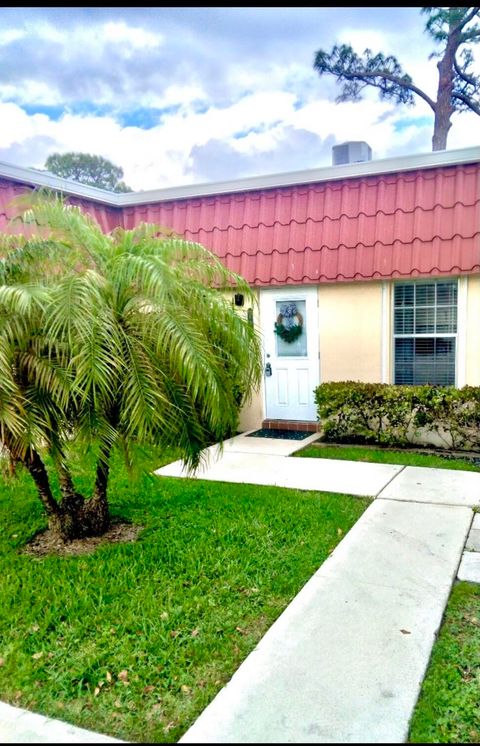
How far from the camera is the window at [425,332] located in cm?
652

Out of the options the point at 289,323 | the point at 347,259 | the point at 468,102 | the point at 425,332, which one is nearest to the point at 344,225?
the point at 347,259

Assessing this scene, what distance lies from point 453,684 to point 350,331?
5225mm

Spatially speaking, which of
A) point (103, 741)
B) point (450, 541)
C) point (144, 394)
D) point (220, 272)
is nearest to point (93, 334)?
point (144, 394)

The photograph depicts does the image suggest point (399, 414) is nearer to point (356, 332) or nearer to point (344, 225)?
point (356, 332)

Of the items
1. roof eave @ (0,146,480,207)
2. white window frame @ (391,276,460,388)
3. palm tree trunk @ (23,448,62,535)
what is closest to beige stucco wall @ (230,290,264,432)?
white window frame @ (391,276,460,388)

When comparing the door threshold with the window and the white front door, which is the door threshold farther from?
the window

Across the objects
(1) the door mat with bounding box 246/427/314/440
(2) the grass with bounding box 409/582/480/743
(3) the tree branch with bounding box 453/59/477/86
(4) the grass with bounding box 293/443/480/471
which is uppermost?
(3) the tree branch with bounding box 453/59/477/86

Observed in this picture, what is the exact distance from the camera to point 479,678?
7.62 ft

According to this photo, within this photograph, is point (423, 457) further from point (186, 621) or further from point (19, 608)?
point (19, 608)

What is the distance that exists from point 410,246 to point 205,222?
3025mm

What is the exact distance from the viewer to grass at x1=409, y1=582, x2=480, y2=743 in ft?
6.57

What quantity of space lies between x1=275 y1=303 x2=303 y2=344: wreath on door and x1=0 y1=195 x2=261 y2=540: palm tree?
12.1ft

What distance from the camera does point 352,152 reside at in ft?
23.4

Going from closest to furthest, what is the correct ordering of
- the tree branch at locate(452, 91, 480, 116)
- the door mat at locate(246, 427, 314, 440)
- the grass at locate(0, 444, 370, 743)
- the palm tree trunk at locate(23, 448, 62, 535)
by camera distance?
the grass at locate(0, 444, 370, 743) → the palm tree trunk at locate(23, 448, 62, 535) → the door mat at locate(246, 427, 314, 440) → the tree branch at locate(452, 91, 480, 116)
